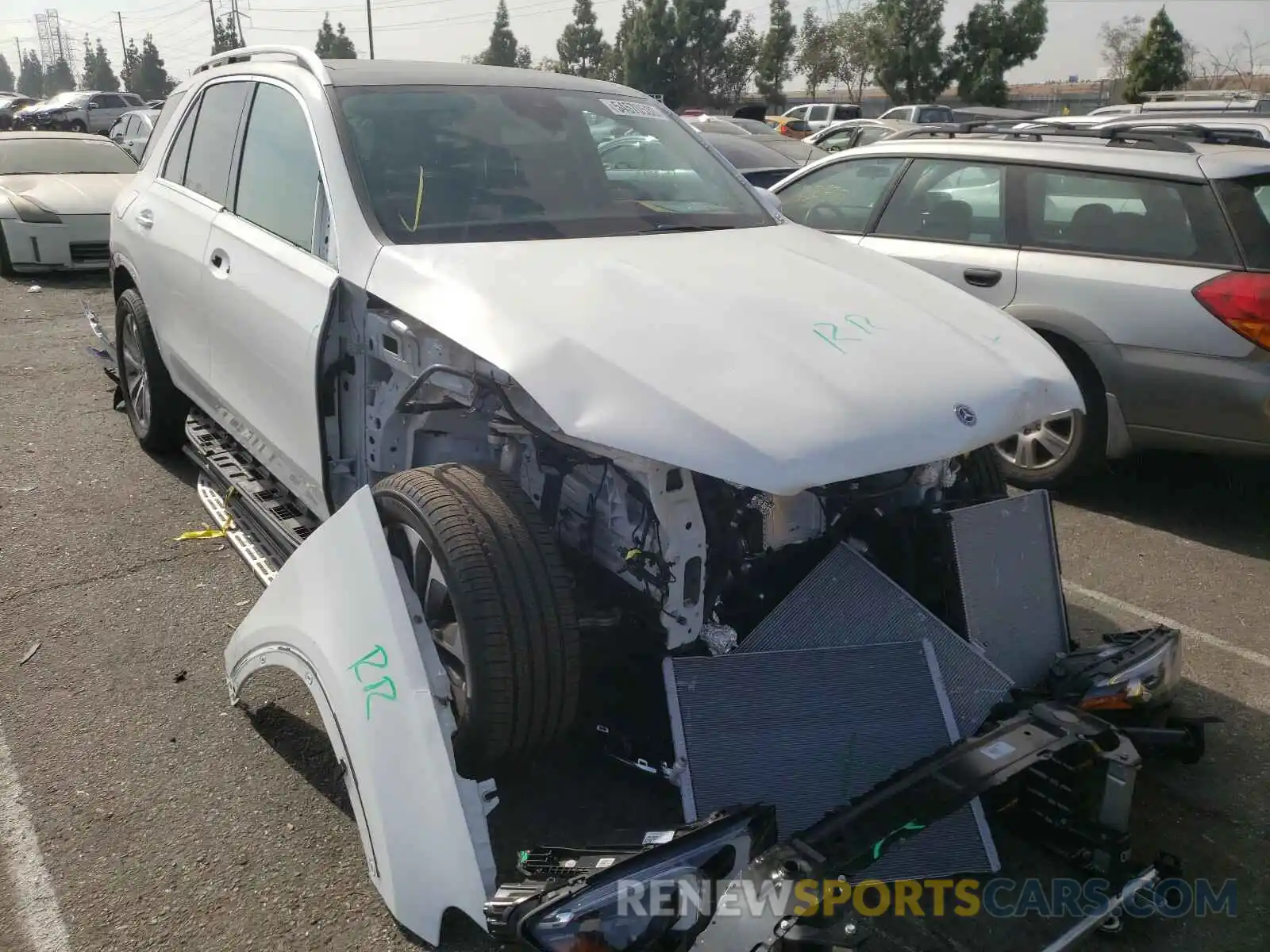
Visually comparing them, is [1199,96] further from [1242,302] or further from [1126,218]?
[1242,302]

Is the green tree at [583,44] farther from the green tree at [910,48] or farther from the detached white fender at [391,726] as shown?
the detached white fender at [391,726]

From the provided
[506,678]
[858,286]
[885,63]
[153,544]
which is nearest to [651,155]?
[858,286]

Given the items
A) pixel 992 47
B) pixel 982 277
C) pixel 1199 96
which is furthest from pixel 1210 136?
pixel 992 47

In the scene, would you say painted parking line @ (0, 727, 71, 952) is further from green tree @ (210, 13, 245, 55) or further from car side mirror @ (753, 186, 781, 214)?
green tree @ (210, 13, 245, 55)

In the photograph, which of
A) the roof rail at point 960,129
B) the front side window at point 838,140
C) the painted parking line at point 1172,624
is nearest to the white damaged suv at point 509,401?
the painted parking line at point 1172,624

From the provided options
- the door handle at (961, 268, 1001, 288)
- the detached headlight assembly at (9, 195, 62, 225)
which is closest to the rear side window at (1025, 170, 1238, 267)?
the door handle at (961, 268, 1001, 288)

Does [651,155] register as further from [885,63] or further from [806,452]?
[885,63]

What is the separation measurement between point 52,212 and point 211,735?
30.5 ft

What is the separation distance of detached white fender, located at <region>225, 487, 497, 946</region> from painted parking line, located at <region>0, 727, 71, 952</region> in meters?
0.75

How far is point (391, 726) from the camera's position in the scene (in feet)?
7.61

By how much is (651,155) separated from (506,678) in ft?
7.78

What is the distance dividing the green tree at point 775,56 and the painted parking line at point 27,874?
2157 inches

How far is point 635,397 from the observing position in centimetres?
231

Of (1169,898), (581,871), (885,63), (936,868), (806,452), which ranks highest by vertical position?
(885,63)
